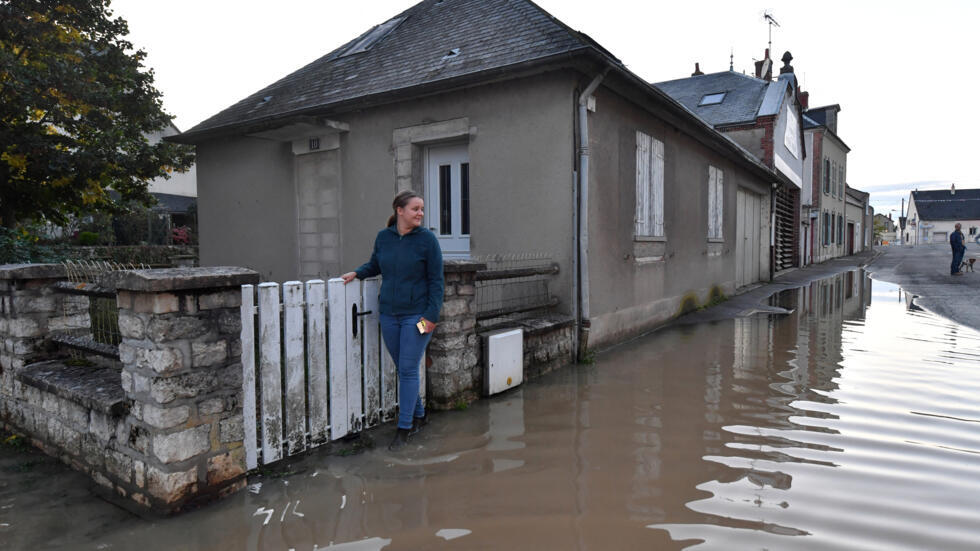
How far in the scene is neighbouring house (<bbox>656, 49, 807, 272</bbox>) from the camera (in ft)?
58.7

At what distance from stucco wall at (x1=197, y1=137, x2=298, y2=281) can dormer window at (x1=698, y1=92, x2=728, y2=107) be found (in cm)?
1550

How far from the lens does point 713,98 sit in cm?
2028

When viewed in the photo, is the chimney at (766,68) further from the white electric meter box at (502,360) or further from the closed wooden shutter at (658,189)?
the white electric meter box at (502,360)

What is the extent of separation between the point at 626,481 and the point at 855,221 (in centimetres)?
4294

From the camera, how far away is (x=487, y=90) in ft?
24.4

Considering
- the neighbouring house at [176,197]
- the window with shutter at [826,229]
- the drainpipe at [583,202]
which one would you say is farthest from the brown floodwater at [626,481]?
the window with shutter at [826,229]

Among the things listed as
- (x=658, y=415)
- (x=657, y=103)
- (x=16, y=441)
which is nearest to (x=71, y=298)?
(x=16, y=441)

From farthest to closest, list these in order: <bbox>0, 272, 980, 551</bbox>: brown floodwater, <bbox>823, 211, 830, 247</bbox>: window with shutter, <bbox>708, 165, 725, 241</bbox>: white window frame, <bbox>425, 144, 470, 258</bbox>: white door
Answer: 1. <bbox>823, 211, 830, 247</bbox>: window with shutter
2. <bbox>708, 165, 725, 241</bbox>: white window frame
3. <bbox>425, 144, 470, 258</bbox>: white door
4. <bbox>0, 272, 980, 551</bbox>: brown floodwater

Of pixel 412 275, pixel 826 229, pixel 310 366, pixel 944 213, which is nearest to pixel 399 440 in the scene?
pixel 310 366

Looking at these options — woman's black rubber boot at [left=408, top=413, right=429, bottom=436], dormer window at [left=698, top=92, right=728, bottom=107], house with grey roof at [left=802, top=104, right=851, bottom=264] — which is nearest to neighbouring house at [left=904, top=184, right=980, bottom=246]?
house with grey roof at [left=802, top=104, right=851, bottom=264]

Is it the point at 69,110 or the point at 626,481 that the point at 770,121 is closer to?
the point at 626,481

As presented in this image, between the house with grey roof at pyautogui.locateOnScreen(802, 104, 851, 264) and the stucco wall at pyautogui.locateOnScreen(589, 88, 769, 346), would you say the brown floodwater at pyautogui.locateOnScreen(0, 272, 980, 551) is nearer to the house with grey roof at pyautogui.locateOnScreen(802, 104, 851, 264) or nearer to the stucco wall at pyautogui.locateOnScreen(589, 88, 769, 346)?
the stucco wall at pyautogui.locateOnScreen(589, 88, 769, 346)

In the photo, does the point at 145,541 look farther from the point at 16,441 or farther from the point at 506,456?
the point at 16,441

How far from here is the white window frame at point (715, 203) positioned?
12117 mm
